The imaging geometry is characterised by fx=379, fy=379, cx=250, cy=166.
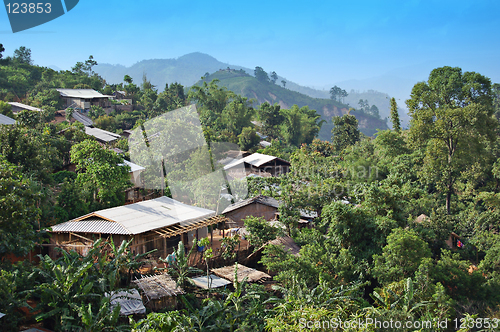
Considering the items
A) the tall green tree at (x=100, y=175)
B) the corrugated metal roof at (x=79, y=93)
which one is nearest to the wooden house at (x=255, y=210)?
the tall green tree at (x=100, y=175)

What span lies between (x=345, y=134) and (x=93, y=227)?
111ft

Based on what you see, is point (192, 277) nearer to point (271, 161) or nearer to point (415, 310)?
point (415, 310)

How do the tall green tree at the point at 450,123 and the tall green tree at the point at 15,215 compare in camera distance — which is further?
the tall green tree at the point at 450,123

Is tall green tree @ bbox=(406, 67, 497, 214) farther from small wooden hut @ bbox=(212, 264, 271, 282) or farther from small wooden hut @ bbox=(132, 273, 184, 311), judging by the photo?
small wooden hut @ bbox=(132, 273, 184, 311)

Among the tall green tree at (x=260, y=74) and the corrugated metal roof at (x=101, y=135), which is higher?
the tall green tree at (x=260, y=74)

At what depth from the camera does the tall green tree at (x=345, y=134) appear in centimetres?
4153

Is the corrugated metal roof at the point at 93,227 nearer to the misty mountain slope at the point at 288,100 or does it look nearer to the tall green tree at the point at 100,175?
the tall green tree at the point at 100,175

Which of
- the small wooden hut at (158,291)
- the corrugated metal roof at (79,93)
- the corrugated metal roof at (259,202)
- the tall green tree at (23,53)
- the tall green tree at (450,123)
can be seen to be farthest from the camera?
the tall green tree at (23,53)

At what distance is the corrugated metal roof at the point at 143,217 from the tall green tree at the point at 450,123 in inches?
579

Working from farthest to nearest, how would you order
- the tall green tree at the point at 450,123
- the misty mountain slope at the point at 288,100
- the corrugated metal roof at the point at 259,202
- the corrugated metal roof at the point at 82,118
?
the misty mountain slope at the point at 288,100 < the corrugated metal roof at the point at 82,118 < the tall green tree at the point at 450,123 < the corrugated metal roof at the point at 259,202

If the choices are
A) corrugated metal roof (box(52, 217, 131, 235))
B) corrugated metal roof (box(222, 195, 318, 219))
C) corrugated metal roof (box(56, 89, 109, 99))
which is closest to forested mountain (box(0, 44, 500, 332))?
corrugated metal roof (box(52, 217, 131, 235))

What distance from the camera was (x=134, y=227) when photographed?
40.1ft

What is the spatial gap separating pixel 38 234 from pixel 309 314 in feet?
25.5

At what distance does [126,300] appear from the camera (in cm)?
921
